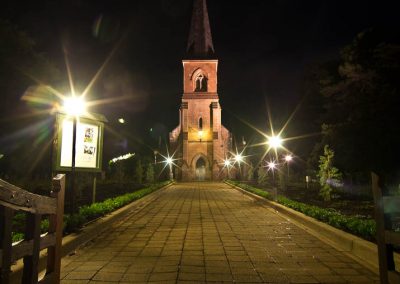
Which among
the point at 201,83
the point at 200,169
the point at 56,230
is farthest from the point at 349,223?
the point at 201,83

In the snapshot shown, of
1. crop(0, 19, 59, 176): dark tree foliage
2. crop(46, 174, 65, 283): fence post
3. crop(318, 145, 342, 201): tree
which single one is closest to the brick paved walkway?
crop(46, 174, 65, 283): fence post

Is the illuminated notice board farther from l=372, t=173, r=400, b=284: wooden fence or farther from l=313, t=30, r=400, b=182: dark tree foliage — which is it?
l=313, t=30, r=400, b=182: dark tree foliage

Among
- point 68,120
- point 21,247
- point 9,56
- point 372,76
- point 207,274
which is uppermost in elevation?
point 9,56

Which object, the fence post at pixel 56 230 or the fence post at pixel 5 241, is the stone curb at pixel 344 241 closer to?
the fence post at pixel 56 230

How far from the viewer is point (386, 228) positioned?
12.8 ft

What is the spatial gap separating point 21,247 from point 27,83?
26418mm

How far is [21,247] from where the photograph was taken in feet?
9.79

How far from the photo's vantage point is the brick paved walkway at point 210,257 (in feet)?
15.9

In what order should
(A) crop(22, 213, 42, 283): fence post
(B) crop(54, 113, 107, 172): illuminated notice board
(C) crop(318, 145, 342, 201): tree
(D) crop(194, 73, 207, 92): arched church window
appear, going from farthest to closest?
(D) crop(194, 73, 207, 92): arched church window < (C) crop(318, 145, 342, 201): tree < (B) crop(54, 113, 107, 172): illuminated notice board < (A) crop(22, 213, 42, 283): fence post

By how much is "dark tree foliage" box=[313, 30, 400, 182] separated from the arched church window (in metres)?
26.0

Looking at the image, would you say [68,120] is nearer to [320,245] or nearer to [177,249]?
[177,249]

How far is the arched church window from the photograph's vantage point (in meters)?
48.5

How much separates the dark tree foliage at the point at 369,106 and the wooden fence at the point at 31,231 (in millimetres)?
19759

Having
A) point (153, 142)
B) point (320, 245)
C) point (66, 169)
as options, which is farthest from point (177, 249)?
point (153, 142)
